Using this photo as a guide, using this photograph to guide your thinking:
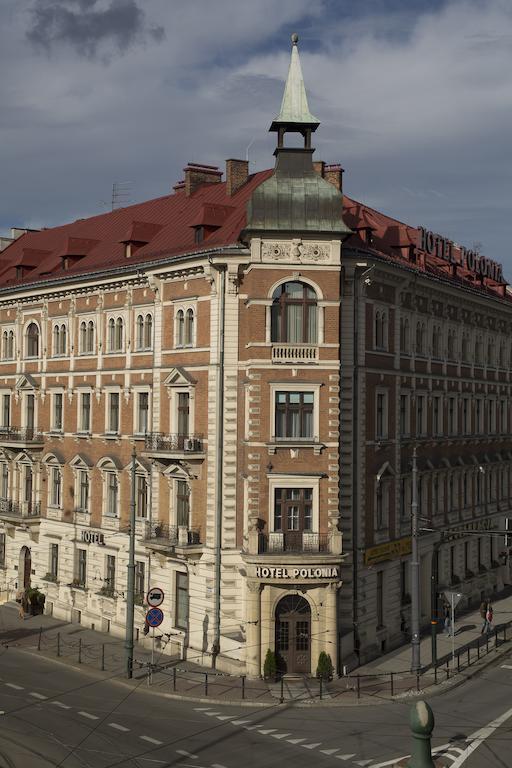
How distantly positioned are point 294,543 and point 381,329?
11.9m

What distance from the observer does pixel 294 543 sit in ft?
127

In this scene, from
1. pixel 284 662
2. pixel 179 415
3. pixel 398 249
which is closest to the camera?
pixel 284 662

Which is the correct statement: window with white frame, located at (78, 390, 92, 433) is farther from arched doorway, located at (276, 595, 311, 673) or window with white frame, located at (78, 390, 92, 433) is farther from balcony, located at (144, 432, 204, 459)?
arched doorway, located at (276, 595, 311, 673)

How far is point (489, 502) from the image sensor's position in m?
59.3

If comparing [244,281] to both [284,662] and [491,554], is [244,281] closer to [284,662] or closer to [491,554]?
[284,662]

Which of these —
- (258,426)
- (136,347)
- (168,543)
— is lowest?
(168,543)

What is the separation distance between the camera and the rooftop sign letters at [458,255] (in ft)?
178

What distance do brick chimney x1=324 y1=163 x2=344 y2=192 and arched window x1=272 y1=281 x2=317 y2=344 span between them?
11651 millimetres

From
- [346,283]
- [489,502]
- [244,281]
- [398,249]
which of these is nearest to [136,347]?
[244,281]

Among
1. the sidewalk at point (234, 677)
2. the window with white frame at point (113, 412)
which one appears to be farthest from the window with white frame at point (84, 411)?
the sidewalk at point (234, 677)

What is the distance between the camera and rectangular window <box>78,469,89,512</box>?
5006 cm

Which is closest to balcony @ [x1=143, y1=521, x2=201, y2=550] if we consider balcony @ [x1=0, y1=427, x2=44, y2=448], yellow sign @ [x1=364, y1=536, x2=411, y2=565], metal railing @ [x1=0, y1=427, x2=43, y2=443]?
yellow sign @ [x1=364, y1=536, x2=411, y2=565]

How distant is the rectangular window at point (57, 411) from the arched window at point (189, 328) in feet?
39.2

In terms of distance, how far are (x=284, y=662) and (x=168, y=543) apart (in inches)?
299
